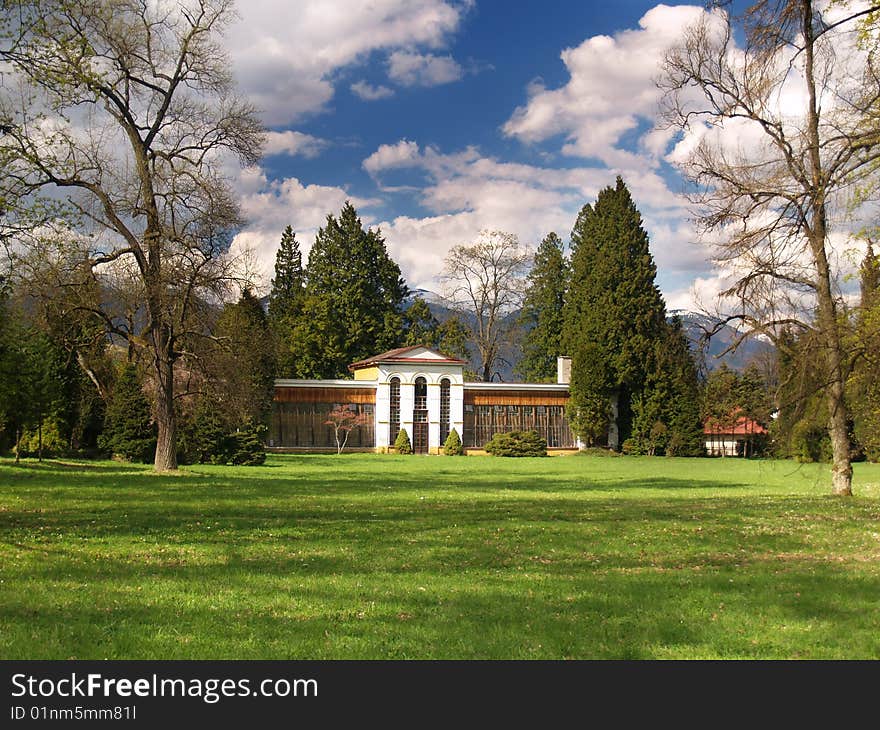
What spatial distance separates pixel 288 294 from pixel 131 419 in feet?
123

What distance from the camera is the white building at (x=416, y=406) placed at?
5188 cm

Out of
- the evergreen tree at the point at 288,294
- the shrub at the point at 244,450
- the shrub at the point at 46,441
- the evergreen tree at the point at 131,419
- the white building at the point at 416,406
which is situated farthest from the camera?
the evergreen tree at the point at 288,294

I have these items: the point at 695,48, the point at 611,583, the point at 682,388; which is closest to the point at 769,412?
the point at 695,48

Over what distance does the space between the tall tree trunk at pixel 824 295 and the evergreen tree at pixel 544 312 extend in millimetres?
46526

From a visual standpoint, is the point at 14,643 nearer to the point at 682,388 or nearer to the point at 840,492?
the point at 840,492

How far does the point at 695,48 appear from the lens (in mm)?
19922

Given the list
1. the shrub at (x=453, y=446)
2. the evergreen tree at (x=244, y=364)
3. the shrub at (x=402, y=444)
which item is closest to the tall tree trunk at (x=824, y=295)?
the evergreen tree at (x=244, y=364)

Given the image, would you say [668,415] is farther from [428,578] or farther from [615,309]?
[428,578]

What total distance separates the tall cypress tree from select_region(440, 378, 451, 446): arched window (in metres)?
8.31

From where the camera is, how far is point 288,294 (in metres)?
70.4

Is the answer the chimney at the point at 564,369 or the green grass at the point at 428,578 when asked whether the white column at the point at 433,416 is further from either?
the green grass at the point at 428,578

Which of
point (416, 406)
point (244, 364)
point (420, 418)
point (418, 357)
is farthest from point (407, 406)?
point (244, 364)

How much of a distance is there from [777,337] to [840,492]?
4047 mm

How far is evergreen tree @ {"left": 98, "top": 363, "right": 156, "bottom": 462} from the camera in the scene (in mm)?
33812
